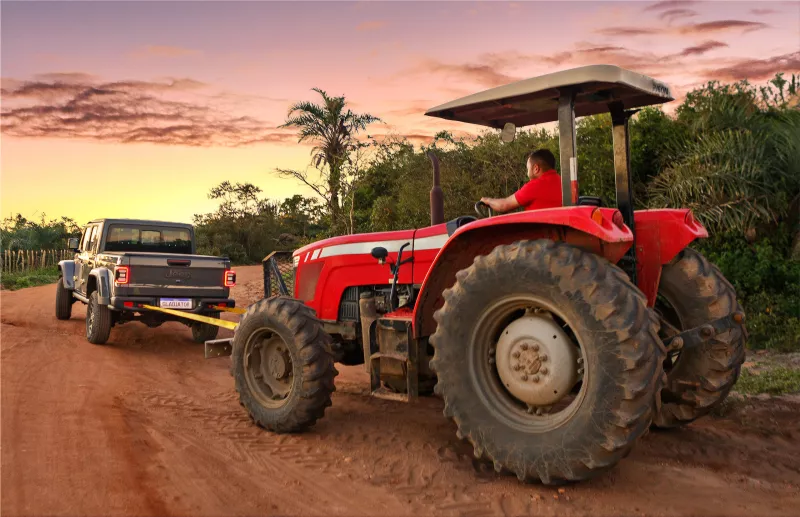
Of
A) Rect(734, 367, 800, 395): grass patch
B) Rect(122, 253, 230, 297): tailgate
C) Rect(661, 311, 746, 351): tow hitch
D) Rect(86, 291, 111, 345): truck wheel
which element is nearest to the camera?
Rect(661, 311, 746, 351): tow hitch

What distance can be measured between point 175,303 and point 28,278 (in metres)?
18.4

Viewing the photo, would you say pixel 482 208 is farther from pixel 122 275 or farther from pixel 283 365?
pixel 122 275

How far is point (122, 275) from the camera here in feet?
29.4

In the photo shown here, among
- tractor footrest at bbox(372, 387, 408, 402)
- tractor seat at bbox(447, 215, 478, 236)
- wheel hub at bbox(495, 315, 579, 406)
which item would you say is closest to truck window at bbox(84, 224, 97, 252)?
tractor footrest at bbox(372, 387, 408, 402)

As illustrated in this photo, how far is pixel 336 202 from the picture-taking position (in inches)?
833

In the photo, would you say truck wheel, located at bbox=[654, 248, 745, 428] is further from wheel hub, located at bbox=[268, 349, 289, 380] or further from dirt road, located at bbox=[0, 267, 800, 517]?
wheel hub, located at bbox=[268, 349, 289, 380]

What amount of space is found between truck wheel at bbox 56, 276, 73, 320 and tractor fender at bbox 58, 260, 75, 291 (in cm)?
14

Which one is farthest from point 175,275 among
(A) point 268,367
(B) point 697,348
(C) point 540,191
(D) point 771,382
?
(D) point 771,382

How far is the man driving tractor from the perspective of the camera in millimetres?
4258

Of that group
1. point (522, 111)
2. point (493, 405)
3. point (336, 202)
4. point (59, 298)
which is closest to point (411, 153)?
point (336, 202)

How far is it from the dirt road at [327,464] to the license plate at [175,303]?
2.66 meters

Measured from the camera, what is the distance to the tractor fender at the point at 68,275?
37.8 ft

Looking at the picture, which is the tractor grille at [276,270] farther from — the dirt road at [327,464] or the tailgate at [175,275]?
the tailgate at [175,275]

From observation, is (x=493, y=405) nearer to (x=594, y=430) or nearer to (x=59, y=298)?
(x=594, y=430)
